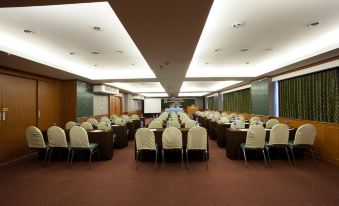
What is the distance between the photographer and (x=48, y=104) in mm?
7719

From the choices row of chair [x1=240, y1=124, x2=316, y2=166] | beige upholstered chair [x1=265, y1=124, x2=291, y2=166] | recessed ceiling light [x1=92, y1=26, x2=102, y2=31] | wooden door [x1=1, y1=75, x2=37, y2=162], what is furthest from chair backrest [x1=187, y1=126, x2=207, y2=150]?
wooden door [x1=1, y1=75, x2=37, y2=162]

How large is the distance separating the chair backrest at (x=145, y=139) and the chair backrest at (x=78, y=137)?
117 cm

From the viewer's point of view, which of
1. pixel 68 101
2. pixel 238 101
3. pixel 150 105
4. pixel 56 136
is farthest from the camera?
pixel 150 105

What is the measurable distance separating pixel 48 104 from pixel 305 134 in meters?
8.02

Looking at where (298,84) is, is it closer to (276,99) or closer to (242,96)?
(276,99)

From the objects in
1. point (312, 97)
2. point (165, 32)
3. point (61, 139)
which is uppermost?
point (165, 32)

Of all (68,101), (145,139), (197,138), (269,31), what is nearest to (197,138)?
(197,138)

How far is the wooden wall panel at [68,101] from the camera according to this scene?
8.56 meters

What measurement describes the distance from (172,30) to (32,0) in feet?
6.05

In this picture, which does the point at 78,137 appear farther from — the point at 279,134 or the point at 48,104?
the point at 279,134

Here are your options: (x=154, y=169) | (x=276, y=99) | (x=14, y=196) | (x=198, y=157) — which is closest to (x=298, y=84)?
(x=276, y=99)

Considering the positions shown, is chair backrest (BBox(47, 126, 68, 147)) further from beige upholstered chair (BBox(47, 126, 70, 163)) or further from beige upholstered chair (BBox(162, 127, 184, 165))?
beige upholstered chair (BBox(162, 127, 184, 165))

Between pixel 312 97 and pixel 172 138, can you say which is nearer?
pixel 172 138

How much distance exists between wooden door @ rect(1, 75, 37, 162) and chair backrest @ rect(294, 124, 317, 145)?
724 cm
